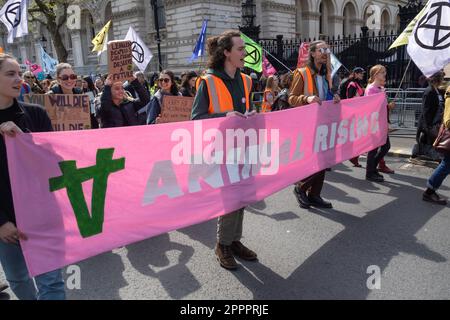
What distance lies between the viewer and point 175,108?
5.69m

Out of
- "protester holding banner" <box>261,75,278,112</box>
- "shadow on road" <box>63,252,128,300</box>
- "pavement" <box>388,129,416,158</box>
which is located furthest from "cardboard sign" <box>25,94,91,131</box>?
"pavement" <box>388,129,416,158</box>

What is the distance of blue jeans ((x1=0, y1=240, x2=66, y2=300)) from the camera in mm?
2467

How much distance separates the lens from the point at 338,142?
5.05 meters

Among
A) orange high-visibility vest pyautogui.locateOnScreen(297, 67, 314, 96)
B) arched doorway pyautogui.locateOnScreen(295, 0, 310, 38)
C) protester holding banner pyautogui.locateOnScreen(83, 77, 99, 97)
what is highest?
arched doorway pyautogui.locateOnScreen(295, 0, 310, 38)

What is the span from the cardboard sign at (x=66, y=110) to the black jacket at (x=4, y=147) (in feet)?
6.42

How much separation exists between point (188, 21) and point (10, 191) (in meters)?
23.1

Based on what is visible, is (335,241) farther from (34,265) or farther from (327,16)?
(327,16)

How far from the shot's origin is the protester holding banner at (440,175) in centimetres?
464

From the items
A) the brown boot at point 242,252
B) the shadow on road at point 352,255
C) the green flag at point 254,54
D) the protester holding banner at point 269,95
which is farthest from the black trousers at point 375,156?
the green flag at point 254,54

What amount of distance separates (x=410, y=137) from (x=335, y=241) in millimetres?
6683

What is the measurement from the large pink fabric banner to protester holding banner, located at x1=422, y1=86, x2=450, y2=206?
1.68 m

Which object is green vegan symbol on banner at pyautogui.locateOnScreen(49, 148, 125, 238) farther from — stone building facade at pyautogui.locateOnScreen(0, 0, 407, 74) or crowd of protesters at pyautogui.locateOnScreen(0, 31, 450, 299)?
stone building facade at pyautogui.locateOnScreen(0, 0, 407, 74)

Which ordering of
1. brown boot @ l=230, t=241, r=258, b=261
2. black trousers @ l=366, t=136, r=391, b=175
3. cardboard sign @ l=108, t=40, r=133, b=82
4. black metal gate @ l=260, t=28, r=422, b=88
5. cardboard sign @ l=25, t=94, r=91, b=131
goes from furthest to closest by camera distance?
1. black metal gate @ l=260, t=28, r=422, b=88
2. black trousers @ l=366, t=136, r=391, b=175
3. cardboard sign @ l=25, t=94, r=91, b=131
4. cardboard sign @ l=108, t=40, r=133, b=82
5. brown boot @ l=230, t=241, r=258, b=261

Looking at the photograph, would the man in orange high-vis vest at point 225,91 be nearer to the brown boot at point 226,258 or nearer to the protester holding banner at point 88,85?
the brown boot at point 226,258
